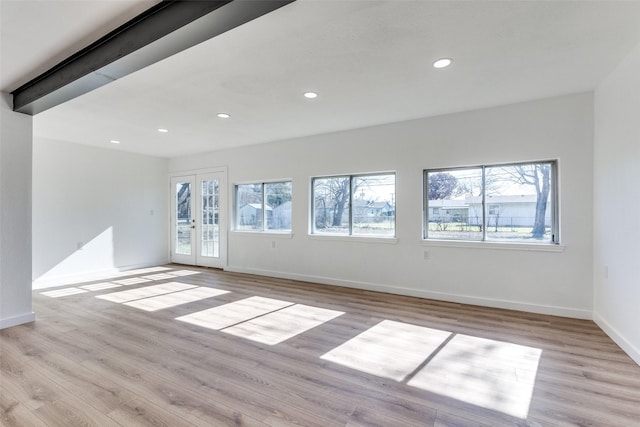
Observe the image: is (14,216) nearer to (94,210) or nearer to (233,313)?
(233,313)

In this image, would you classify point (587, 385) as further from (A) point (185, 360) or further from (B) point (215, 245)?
Answer: (B) point (215, 245)

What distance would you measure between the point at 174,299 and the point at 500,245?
4411 millimetres

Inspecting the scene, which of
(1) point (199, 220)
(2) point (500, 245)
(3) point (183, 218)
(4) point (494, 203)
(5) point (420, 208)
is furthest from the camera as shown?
(3) point (183, 218)

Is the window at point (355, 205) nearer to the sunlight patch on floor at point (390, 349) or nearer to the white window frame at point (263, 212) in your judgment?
the white window frame at point (263, 212)

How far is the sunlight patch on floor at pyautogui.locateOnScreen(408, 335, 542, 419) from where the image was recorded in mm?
1987

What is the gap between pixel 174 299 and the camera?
424 centimetres

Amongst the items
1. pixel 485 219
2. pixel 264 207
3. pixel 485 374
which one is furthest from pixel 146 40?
pixel 264 207

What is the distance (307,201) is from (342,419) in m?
3.90

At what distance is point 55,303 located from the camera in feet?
13.4

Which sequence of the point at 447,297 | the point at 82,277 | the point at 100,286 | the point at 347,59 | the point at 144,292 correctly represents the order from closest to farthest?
the point at 347,59
the point at 447,297
the point at 144,292
the point at 100,286
the point at 82,277

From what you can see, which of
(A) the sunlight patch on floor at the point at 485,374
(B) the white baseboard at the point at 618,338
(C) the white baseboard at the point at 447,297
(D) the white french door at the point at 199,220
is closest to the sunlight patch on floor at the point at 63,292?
(D) the white french door at the point at 199,220

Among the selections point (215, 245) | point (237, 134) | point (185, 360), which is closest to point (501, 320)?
point (185, 360)

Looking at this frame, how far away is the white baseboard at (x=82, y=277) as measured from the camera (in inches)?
203

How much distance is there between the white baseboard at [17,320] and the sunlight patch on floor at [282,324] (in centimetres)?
228
